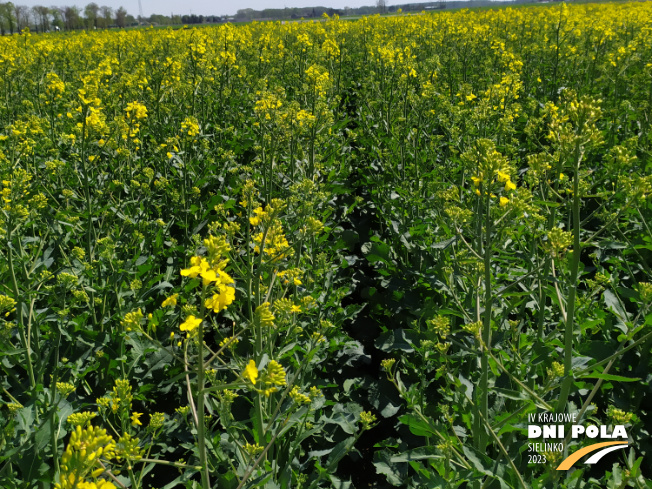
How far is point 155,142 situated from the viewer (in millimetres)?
5270

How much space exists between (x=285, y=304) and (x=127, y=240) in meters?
2.54

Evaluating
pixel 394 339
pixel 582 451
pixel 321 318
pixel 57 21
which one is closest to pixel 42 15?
pixel 57 21

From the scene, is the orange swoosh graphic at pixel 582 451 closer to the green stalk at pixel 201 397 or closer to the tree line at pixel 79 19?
the green stalk at pixel 201 397

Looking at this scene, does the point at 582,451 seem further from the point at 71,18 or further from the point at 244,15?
the point at 244,15

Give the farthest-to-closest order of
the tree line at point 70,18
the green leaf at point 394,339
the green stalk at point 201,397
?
the tree line at point 70,18
the green leaf at point 394,339
the green stalk at point 201,397

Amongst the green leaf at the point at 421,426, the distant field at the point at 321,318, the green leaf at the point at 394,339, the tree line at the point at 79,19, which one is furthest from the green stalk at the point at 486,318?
the tree line at the point at 79,19

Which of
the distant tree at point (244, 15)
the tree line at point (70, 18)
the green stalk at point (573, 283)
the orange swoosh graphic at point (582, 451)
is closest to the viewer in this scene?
the green stalk at point (573, 283)

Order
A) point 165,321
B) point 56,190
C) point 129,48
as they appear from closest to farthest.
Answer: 1. point 165,321
2. point 56,190
3. point 129,48

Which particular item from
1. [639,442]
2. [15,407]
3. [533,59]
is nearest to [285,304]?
[15,407]

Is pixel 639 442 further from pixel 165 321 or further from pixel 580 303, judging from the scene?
pixel 165 321

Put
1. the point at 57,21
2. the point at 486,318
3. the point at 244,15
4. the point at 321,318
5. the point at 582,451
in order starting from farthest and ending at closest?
1. the point at 244,15
2. the point at 57,21
3. the point at 321,318
4. the point at 582,451
5. the point at 486,318

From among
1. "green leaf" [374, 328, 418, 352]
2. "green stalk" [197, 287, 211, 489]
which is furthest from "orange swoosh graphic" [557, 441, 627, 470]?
"green stalk" [197, 287, 211, 489]

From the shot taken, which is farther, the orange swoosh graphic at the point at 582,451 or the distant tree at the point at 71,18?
the distant tree at the point at 71,18

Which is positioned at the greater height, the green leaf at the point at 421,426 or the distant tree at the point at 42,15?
the distant tree at the point at 42,15
